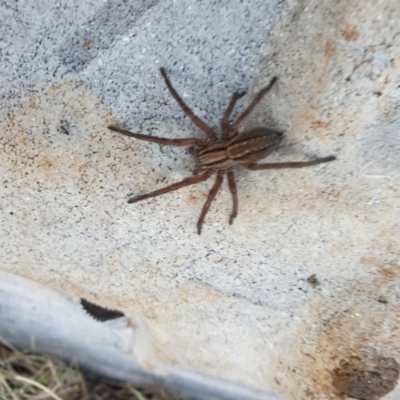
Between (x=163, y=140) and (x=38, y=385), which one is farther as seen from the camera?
(x=38, y=385)

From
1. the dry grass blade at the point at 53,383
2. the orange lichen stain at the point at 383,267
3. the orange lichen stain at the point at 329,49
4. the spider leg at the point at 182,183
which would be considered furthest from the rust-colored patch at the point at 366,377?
the dry grass blade at the point at 53,383

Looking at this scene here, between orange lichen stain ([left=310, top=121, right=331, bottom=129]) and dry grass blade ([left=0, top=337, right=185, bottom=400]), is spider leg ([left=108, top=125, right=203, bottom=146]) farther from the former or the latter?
dry grass blade ([left=0, top=337, right=185, bottom=400])

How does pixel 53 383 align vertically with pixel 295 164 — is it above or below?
below

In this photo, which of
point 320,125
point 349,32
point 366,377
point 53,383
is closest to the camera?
point 349,32

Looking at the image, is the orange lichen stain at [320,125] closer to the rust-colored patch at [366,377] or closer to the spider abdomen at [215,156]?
the spider abdomen at [215,156]

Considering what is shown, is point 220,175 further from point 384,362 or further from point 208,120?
point 384,362

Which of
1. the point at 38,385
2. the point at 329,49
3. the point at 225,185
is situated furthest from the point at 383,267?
the point at 38,385

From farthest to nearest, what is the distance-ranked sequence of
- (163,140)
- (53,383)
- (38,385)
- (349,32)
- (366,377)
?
(53,383), (38,385), (366,377), (163,140), (349,32)

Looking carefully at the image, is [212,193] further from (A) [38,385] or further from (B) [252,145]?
(A) [38,385]
